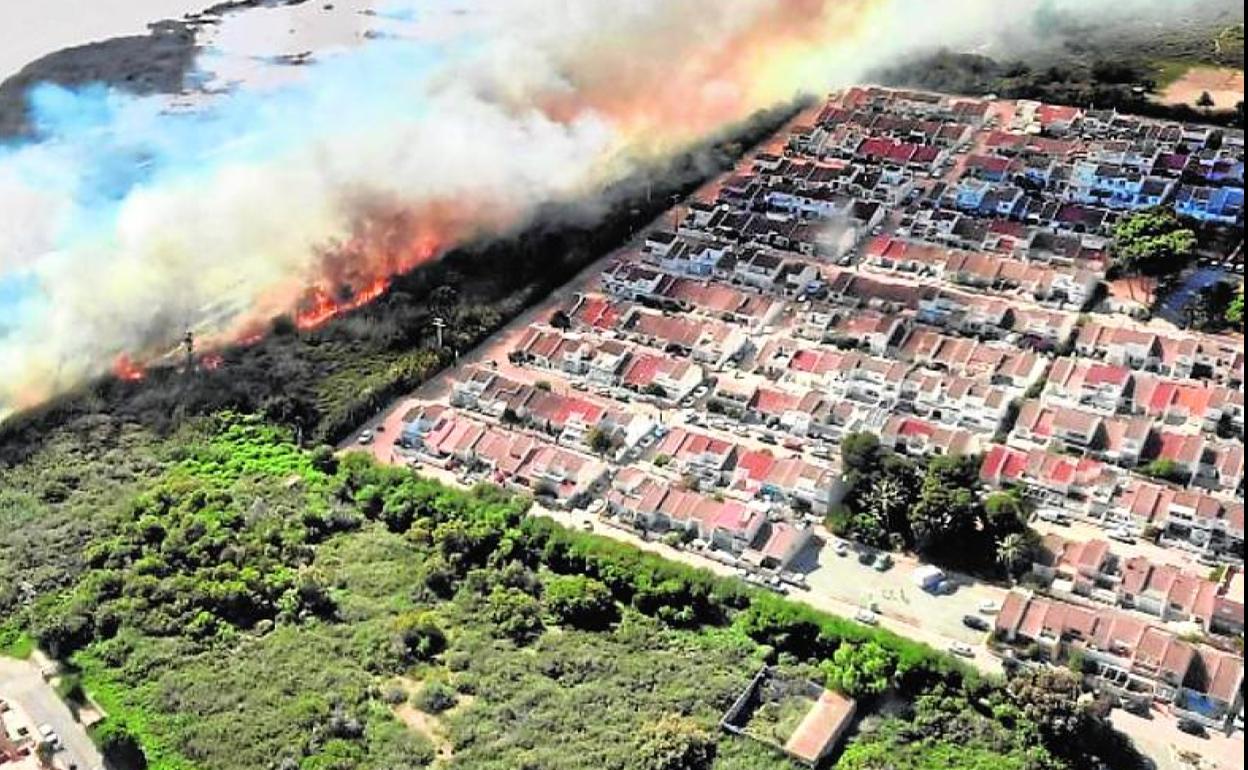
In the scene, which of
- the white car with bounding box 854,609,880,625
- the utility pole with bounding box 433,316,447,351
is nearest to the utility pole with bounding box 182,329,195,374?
the utility pole with bounding box 433,316,447,351

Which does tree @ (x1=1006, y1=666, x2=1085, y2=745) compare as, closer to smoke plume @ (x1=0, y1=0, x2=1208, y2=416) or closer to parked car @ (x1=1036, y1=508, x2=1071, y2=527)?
parked car @ (x1=1036, y1=508, x2=1071, y2=527)

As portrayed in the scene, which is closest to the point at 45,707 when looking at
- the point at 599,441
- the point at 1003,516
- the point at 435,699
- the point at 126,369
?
the point at 435,699

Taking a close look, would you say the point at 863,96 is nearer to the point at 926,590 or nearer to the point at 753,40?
the point at 753,40

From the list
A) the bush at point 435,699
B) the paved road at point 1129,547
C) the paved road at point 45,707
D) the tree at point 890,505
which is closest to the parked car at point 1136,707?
the paved road at point 1129,547

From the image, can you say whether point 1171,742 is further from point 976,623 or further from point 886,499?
point 886,499

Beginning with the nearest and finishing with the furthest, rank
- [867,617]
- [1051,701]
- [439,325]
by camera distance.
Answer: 1. [1051,701]
2. [867,617]
3. [439,325]
